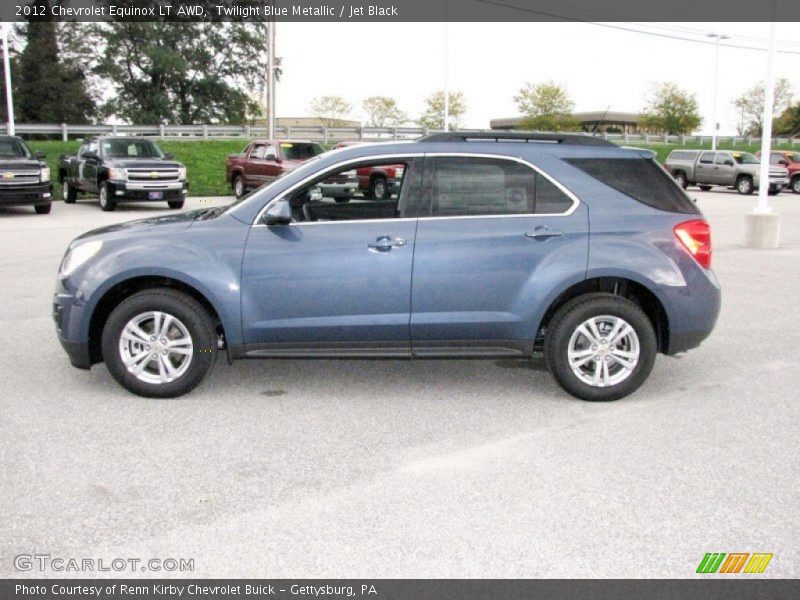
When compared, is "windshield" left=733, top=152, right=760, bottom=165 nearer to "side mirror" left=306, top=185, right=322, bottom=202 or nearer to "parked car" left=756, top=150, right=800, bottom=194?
"parked car" left=756, top=150, right=800, bottom=194

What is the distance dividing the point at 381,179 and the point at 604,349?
1999mm

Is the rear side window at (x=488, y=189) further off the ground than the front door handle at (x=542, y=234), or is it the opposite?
the rear side window at (x=488, y=189)

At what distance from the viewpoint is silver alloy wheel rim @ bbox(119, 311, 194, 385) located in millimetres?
5918

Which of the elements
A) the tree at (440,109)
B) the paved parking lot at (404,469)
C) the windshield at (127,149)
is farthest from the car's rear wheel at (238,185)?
the tree at (440,109)

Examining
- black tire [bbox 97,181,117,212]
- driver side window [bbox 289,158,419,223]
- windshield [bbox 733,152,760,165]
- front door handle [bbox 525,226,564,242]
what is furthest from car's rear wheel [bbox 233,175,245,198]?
front door handle [bbox 525,226,564,242]

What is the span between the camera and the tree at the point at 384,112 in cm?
8100

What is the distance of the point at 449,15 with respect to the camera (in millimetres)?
42312

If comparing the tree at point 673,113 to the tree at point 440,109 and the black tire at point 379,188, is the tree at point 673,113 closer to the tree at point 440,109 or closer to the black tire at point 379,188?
the tree at point 440,109

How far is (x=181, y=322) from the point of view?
5.89 metres

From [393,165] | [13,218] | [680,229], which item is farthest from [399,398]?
[13,218]

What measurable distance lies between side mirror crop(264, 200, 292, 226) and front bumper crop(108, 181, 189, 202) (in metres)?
16.8

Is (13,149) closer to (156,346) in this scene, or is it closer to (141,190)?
(141,190)

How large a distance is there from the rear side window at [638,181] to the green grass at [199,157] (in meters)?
25.1

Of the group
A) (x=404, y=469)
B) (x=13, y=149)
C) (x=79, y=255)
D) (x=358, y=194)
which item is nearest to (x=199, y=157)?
(x=13, y=149)
